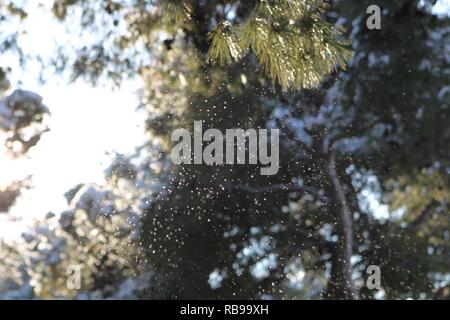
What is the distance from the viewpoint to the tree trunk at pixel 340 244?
6.11 meters

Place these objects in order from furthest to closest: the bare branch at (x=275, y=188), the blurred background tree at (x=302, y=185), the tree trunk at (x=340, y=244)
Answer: the bare branch at (x=275, y=188), the blurred background tree at (x=302, y=185), the tree trunk at (x=340, y=244)

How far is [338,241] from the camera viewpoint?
21.6 ft

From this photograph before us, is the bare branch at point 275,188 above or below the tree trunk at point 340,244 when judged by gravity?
above

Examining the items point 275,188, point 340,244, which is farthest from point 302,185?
point 340,244
